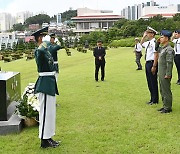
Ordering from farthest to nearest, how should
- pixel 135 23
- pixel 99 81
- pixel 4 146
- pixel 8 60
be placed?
pixel 135 23, pixel 8 60, pixel 99 81, pixel 4 146

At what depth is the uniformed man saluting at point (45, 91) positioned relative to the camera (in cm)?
418

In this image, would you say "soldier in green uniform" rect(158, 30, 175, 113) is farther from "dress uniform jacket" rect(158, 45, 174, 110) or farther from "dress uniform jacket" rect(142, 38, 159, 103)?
"dress uniform jacket" rect(142, 38, 159, 103)

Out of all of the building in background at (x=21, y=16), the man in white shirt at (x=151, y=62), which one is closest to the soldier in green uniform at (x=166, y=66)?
the man in white shirt at (x=151, y=62)

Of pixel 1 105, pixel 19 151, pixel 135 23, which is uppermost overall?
pixel 135 23

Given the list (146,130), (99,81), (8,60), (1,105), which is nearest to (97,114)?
(146,130)

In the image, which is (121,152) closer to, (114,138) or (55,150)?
(114,138)

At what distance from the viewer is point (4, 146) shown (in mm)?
4398

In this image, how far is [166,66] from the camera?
228 inches

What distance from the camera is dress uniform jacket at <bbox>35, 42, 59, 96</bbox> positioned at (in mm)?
4120

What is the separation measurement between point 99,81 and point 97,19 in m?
69.7

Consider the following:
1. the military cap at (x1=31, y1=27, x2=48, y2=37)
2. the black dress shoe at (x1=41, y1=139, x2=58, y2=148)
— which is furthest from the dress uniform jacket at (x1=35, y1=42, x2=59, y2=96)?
the black dress shoe at (x1=41, y1=139, x2=58, y2=148)

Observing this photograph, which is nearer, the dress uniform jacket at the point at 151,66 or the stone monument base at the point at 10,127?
the stone monument base at the point at 10,127

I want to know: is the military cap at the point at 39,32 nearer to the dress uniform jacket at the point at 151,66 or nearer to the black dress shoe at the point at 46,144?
the black dress shoe at the point at 46,144

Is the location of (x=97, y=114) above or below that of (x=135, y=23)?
below
